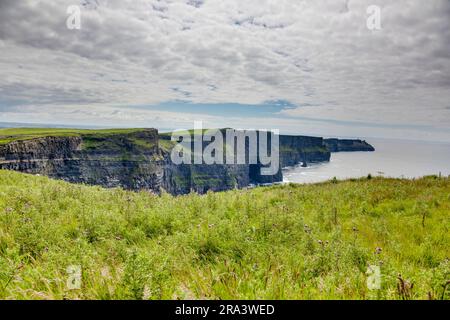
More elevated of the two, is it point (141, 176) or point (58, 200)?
point (58, 200)

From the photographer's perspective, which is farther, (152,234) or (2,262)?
(152,234)

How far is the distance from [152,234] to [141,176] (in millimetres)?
162861

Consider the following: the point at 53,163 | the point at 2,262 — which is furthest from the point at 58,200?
the point at 53,163

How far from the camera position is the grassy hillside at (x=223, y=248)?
11.4 ft

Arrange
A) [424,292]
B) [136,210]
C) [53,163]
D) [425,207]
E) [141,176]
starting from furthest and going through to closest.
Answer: [141,176] < [53,163] < [425,207] < [136,210] < [424,292]

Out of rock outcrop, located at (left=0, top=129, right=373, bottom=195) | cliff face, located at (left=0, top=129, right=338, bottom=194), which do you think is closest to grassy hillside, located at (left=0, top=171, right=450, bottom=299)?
cliff face, located at (left=0, top=129, right=338, bottom=194)

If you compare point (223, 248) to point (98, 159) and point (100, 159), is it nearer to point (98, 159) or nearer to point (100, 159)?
point (98, 159)

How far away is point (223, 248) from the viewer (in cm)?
572

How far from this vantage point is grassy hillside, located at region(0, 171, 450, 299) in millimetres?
3473

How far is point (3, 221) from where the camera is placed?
7066mm

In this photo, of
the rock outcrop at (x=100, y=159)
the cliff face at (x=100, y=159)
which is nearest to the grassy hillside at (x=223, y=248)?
the cliff face at (x=100, y=159)

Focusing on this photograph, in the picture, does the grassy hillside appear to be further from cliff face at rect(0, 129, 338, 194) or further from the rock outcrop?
the rock outcrop

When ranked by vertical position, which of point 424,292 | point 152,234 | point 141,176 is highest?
point 424,292
